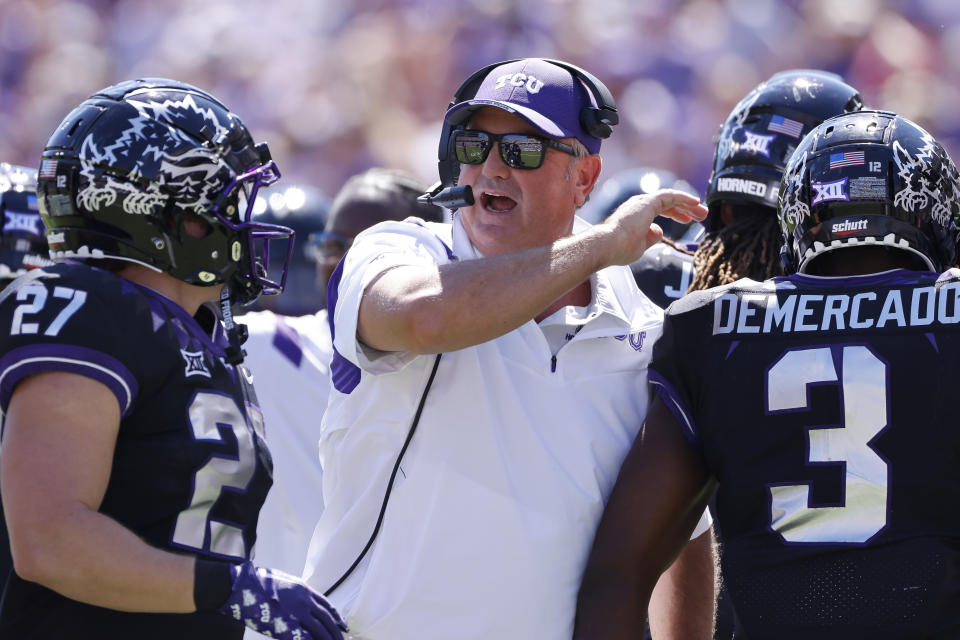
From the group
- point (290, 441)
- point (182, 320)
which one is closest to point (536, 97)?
point (182, 320)

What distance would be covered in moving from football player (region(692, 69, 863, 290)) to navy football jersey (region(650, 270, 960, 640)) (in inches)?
38.1

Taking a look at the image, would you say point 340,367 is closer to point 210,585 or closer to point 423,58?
point 210,585

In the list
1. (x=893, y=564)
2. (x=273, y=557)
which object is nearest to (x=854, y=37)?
(x=273, y=557)

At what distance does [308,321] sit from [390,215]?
73 centimetres

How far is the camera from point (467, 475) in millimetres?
2816

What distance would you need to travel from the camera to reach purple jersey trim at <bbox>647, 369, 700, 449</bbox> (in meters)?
2.78

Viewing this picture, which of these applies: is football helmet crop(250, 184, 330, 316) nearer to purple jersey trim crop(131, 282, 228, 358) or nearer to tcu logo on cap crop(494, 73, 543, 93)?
tcu logo on cap crop(494, 73, 543, 93)

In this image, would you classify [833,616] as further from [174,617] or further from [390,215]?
[390,215]

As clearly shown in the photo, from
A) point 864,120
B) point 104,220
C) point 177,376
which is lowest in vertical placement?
point 177,376

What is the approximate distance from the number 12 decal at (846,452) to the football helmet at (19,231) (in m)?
2.60

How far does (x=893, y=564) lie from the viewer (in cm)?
251

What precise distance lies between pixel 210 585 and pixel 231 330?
789 mm

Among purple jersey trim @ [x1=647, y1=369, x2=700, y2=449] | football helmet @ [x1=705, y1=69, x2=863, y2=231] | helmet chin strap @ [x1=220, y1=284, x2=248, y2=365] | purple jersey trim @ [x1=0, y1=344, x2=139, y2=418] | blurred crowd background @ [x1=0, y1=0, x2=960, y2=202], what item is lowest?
purple jersey trim @ [x1=0, y1=344, x2=139, y2=418]

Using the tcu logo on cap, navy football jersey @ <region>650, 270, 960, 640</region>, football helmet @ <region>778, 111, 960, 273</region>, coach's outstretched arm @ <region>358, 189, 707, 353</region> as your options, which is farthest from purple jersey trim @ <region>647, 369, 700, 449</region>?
the tcu logo on cap
